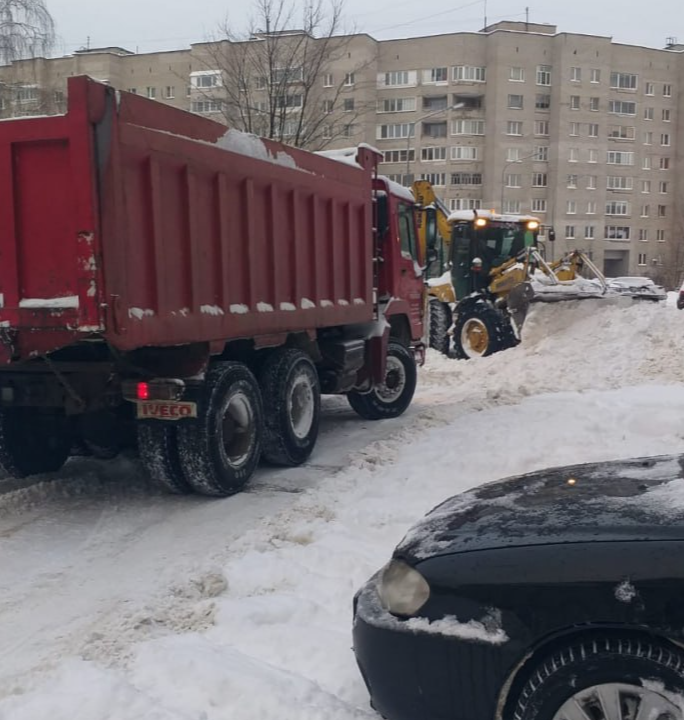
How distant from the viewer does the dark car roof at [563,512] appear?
9.59 ft

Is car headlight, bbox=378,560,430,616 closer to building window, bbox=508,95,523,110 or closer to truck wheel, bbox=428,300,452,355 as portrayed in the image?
truck wheel, bbox=428,300,452,355

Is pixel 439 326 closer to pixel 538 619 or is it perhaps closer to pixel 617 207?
pixel 538 619

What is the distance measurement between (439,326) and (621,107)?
56.4m

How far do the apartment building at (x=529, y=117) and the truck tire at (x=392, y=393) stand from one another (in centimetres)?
5092

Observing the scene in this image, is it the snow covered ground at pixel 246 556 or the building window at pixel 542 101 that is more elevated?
the building window at pixel 542 101

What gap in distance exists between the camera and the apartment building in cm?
6162

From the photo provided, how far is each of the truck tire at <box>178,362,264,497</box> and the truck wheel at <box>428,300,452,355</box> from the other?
10.6 m

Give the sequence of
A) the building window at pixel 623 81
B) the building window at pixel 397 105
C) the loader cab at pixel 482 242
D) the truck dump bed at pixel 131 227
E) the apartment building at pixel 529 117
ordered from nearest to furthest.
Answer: the truck dump bed at pixel 131 227
the loader cab at pixel 482 242
the apartment building at pixel 529 117
the building window at pixel 397 105
the building window at pixel 623 81

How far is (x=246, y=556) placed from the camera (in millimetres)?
5246

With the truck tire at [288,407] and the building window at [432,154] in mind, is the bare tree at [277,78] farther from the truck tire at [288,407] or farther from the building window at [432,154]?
the building window at [432,154]

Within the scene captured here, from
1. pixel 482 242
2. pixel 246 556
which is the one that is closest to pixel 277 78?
Result: pixel 482 242

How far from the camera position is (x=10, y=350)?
557cm

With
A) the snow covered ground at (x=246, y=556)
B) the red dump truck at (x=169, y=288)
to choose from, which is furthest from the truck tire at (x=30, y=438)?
the snow covered ground at (x=246, y=556)

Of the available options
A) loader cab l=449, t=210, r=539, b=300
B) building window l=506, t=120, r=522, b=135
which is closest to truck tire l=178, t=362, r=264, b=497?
loader cab l=449, t=210, r=539, b=300
